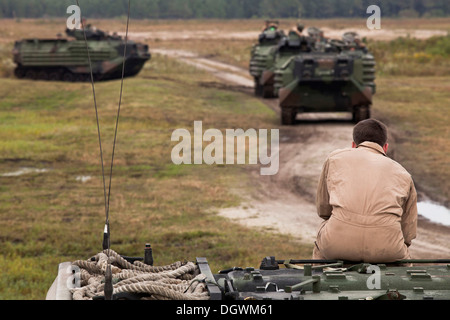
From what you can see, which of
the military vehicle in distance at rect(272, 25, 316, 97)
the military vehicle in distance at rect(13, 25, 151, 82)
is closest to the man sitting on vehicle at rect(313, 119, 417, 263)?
the military vehicle in distance at rect(272, 25, 316, 97)

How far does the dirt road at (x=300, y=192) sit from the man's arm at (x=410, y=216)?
5.34m

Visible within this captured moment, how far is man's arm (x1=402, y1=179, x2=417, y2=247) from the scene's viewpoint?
507 centimetres

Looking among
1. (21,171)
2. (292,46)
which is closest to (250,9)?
(292,46)

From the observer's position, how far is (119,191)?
1463 cm

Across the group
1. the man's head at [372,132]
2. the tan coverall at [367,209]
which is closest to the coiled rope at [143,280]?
the tan coverall at [367,209]

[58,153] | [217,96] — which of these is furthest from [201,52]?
[58,153]

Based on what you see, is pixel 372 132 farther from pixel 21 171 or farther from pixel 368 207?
pixel 21 171

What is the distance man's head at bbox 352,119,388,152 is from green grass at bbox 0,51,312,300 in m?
4.88

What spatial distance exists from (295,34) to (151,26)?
212 ft

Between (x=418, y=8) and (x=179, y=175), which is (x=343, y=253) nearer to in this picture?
(x=179, y=175)

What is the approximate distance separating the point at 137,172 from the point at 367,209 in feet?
38.6

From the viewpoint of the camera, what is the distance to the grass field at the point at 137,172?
35.5 ft

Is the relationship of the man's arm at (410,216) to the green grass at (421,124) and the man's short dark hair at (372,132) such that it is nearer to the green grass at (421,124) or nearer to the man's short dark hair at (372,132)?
the man's short dark hair at (372,132)
